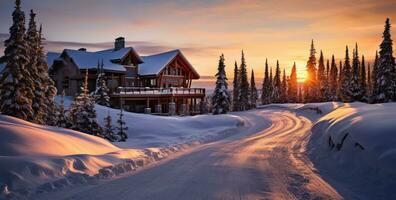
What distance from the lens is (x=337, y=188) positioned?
9.54 metres

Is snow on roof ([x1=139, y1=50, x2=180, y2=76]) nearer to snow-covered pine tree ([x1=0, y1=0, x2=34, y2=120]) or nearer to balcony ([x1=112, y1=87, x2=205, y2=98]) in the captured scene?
balcony ([x1=112, y1=87, x2=205, y2=98])

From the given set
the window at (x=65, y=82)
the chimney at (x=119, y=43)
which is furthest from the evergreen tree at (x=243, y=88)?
the window at (x=65, y=82)

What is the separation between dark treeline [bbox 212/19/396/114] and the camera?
46.7 m

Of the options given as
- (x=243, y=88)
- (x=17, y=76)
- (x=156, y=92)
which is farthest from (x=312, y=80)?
(x=17, y=76)

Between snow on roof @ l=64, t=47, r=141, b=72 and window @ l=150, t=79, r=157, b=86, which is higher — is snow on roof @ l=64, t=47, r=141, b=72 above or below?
above

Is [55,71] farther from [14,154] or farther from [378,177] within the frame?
[378,177]

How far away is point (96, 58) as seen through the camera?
44.9 meters

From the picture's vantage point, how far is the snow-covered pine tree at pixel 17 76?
73.6 ft

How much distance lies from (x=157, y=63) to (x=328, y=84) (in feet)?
158

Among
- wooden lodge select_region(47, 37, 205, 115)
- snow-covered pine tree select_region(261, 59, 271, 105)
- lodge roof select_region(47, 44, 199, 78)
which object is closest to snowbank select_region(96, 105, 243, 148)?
wooden lodge select_region(47, 37, 205, 115)

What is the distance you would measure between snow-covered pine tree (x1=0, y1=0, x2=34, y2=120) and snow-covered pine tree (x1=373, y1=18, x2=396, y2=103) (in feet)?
141

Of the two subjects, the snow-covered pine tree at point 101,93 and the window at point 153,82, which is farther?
the window at point 153,82

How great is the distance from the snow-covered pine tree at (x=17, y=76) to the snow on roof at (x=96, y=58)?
18.2 m

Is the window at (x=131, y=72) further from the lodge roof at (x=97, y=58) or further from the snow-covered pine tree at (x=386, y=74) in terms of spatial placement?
the snow-covered pine tree at (x=386, y=74)
